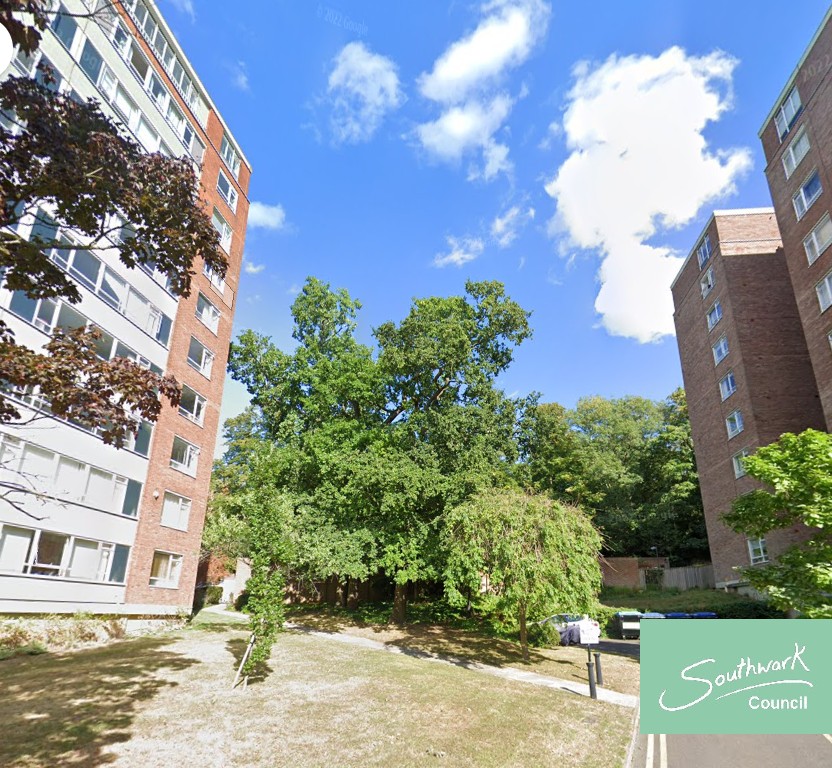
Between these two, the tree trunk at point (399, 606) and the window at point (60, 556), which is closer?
the window at point (60, 556)

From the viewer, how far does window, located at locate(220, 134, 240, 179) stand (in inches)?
1157

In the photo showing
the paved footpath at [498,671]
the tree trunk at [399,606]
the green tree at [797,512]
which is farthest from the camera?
the tree trunk at [399,606]

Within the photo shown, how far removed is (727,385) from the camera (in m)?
30.5

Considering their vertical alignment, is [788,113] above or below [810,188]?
above

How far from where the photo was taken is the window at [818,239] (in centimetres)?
2244

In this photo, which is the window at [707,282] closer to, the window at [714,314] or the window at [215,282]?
the window at [714,314]

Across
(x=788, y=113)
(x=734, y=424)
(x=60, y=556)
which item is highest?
(x=788, y=113)

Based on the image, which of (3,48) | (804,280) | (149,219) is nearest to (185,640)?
(149,219)

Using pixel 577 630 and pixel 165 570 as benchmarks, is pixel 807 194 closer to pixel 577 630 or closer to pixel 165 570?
pixel 577 630

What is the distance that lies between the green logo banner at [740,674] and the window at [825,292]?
22144mm

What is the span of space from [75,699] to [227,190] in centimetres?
2605

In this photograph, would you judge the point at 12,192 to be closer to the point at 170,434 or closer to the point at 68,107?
the point at 68,107

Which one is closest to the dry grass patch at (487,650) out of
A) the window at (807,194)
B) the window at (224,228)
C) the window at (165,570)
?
the window at (165,570)

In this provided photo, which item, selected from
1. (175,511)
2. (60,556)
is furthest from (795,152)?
(60,556)
